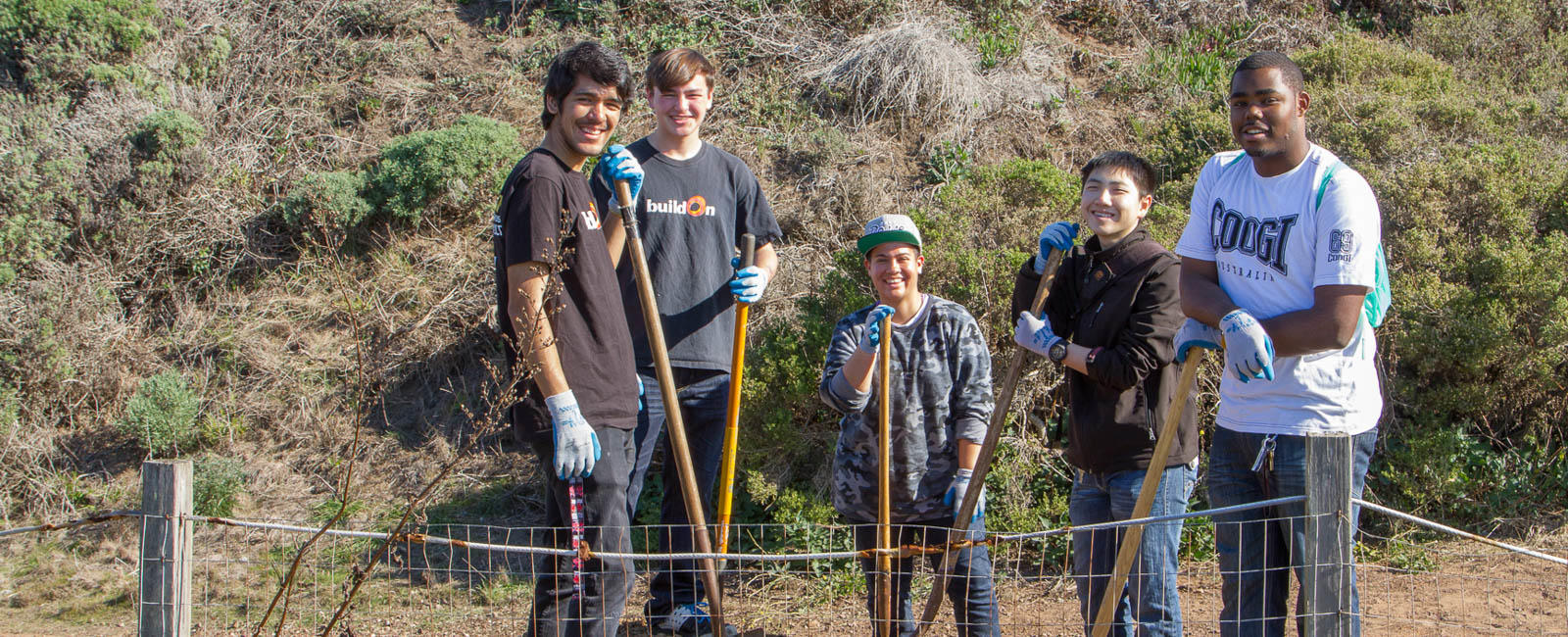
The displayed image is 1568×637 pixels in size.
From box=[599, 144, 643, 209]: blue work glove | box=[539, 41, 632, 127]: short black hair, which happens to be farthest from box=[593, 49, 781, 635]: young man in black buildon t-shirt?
box=[539, 41, 632, 127]: short black hair

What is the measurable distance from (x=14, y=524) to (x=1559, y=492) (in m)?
7.63

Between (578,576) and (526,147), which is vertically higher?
(526,147)

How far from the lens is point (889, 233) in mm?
3475

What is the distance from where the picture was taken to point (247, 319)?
6691 millimetres

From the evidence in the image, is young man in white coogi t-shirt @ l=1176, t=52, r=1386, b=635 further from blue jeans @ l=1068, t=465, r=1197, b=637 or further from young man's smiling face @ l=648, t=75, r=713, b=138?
young man's smiling face @ l=648, t=75, r=713, b=138

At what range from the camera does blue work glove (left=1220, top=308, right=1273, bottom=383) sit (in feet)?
8.82

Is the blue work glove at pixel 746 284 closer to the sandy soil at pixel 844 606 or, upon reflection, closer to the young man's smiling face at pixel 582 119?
the young man's smiling face at pixel 582 119

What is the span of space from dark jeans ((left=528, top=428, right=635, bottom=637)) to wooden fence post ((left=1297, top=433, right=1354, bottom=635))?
1.74 metres

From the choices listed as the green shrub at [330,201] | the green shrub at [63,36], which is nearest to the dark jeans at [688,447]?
the green shrub at [330,201]

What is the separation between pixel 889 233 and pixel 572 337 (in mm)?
1032

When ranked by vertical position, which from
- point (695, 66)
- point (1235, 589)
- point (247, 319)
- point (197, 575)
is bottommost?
point (197, 575)

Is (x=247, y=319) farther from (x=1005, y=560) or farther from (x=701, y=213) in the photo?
(x=1005, y=560)

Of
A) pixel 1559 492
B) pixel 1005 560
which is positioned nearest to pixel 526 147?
pixel 1005 560

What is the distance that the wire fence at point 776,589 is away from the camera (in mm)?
4473
